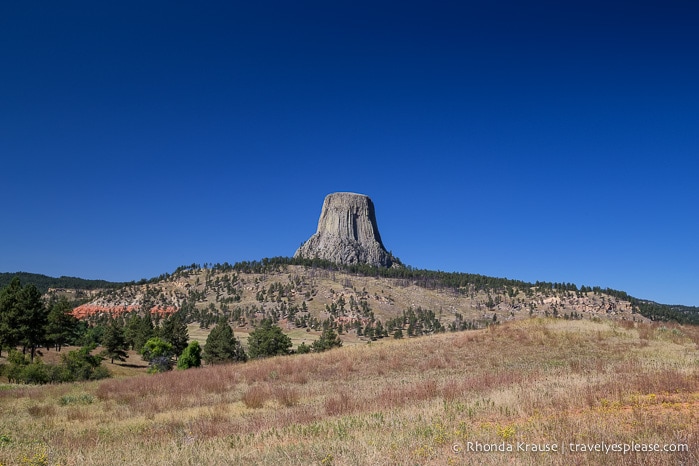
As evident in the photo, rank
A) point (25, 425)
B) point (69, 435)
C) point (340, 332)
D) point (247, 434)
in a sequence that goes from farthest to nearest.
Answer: point (340, 332)
point (25, 425)
point (69, 435)
point (247, 434)

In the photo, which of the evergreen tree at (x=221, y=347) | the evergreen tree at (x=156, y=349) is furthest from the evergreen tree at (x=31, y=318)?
the evergreen tree at (x=221, y=347)

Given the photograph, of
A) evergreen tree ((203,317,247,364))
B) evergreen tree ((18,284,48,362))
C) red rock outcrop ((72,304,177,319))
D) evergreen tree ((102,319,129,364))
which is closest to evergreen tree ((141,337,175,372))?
evergreen tree ((102,319,129,364))

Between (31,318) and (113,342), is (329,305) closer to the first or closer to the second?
(113,342)

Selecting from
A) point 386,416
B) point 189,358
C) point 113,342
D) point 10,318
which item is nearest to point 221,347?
point 189,358

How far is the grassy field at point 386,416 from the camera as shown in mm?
6957

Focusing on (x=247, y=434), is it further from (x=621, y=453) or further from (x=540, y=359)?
(x=540, y=359)

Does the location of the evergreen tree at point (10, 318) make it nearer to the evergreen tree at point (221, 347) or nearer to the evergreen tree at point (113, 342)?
the evergreen tree at point (113, 342)

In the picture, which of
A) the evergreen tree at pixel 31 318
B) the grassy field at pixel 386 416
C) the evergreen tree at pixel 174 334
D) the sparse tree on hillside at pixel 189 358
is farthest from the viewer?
the evergreen tree at pixel 174 334

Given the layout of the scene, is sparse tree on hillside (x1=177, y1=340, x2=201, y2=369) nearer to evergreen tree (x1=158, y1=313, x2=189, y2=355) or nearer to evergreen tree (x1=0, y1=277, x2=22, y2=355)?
evergreen tree (x1=158, y1=313, x2=189, y2=355)

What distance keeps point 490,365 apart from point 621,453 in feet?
52.0

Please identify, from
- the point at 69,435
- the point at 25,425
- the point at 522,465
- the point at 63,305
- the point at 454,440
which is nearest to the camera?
the point at 522,465

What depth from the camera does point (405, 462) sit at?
20.7ft

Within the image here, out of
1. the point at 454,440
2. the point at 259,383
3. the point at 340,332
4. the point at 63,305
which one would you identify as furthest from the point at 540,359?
the point at 340,332

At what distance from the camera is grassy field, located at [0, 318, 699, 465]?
22.8ft
